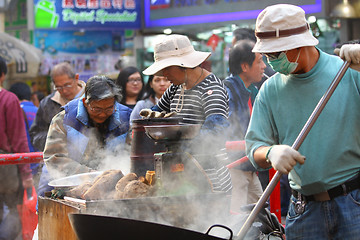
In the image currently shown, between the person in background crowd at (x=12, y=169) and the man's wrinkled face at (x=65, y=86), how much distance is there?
0.72 m

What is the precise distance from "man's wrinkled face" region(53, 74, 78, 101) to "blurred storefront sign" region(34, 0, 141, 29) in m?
6.50

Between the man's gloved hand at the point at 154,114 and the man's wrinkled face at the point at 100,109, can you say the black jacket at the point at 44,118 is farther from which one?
the man's gloved hand at the point at 154,114

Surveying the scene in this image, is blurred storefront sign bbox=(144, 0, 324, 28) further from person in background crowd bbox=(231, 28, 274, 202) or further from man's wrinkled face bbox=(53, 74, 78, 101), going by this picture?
man's wrinkled face bbox=(53, 74, 78, 101)

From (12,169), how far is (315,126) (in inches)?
183

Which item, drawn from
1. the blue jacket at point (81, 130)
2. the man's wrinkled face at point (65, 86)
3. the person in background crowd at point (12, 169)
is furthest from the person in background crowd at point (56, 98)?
the blue jacket at point (81, 130)

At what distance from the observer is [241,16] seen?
9.21m

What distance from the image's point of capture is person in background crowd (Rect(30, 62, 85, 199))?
604 centimetres

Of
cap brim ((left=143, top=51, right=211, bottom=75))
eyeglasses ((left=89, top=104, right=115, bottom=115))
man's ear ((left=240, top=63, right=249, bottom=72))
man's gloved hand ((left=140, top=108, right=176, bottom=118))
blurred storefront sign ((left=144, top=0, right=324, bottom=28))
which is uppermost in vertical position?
blurred storefront sign ((left=144, top=0, right=324, bottom=28))

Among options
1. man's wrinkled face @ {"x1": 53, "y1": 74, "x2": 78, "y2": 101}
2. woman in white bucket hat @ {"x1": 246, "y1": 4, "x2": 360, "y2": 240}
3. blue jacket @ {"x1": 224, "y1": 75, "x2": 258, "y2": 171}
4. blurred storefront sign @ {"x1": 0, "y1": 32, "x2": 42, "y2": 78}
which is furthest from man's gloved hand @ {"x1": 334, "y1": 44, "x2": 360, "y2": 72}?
blurred storefront sign @ {"x1": 0, "y1": 32, "x2": 42, "y2": 78}

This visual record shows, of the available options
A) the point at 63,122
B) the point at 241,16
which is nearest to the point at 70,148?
the point at 63,122

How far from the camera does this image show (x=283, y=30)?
2807mm

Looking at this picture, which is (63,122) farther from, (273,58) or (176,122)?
(273,58)

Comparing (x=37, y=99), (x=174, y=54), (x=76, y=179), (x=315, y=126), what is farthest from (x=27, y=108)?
(x=315, y=126)

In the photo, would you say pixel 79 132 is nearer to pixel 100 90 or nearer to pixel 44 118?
pixel 100 90
